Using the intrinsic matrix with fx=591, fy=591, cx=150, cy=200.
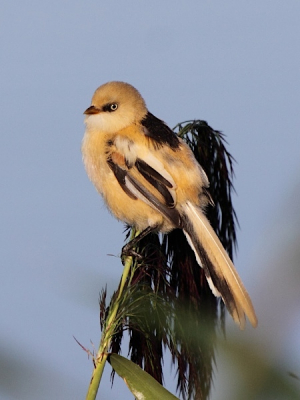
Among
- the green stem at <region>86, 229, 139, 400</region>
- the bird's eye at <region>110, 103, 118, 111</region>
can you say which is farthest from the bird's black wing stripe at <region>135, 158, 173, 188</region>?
the green stem at <region>86, 229, 139, 400</region>

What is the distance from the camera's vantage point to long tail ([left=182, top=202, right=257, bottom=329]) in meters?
3.28

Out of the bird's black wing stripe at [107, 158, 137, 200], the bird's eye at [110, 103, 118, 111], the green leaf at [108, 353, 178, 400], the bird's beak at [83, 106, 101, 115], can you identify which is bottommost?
the green leaf at [108, 353, 178, 400]

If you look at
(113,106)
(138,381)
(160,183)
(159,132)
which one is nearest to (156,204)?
(160,183)

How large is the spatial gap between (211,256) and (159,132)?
3.62ft

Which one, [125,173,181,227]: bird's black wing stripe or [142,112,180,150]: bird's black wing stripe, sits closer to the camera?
[125,173,181,227]: bird's black wing stripe

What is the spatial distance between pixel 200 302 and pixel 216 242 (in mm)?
559

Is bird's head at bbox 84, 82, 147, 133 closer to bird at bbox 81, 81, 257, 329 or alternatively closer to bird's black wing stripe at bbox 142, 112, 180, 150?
bird at bbox 81, 81, 257, 329

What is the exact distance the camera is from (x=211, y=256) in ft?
12.0

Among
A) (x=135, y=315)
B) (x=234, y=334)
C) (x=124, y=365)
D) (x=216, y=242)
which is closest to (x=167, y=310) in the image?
(x=135, y=315)

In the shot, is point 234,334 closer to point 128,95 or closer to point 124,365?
point 124,365

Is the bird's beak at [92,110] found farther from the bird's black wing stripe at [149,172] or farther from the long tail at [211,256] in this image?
the long tail at [211,256]

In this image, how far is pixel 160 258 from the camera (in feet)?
10.5

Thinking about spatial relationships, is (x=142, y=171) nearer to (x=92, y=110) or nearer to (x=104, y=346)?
(x=92, y=110)

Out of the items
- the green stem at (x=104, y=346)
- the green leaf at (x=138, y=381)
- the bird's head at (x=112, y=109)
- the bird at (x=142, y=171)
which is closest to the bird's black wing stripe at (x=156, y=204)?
the bird at (x=142, y=171)
